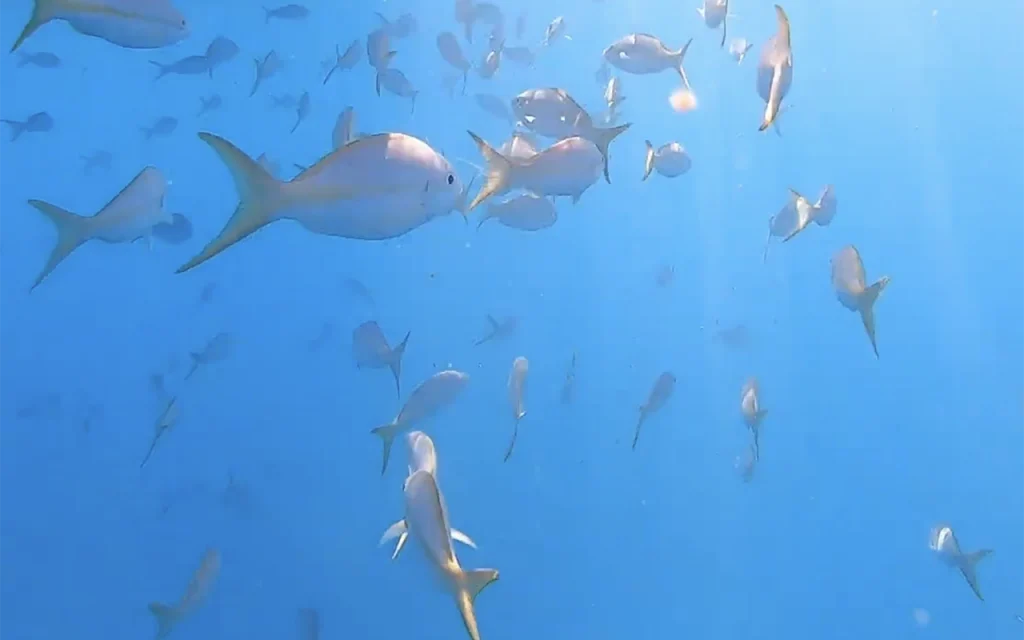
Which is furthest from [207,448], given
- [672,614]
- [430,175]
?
[430,175]

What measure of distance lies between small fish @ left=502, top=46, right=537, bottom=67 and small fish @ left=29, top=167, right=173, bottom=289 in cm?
709

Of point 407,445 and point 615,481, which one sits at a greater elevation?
point 407,445

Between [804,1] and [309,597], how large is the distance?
24681 millimetres

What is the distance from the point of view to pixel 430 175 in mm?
2414

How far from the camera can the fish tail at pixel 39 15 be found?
2516 millimetres

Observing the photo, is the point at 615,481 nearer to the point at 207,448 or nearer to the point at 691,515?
the point at 691,515

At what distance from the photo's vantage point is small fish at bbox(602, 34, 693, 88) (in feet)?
18.4

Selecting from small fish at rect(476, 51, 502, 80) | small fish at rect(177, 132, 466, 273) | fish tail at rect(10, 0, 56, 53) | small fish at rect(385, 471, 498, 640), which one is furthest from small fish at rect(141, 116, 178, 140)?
small fish at rect(385, 471, 498, 640)

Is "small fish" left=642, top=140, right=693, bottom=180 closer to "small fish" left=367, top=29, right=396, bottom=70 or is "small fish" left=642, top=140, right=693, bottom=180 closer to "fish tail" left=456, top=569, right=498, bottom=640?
"small fish" left=367, top=29, right=396, bottom=70

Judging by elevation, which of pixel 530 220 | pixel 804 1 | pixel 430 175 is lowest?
pixel 804 1

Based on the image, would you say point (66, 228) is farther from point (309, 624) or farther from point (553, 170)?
point (309, 624)

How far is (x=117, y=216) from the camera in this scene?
3.56m

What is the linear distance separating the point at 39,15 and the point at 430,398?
106 inches

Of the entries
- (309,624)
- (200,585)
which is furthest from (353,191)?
(309,624)
